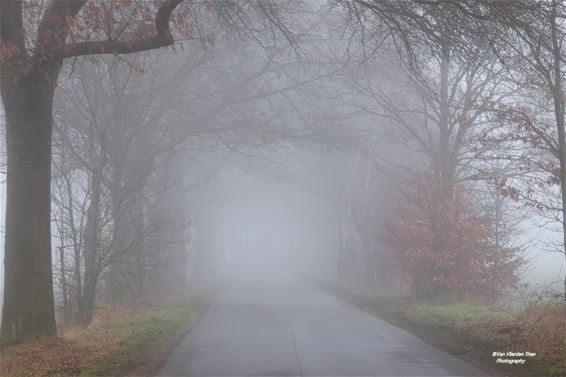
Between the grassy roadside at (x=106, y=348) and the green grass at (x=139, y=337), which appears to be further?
the green grass at (x=139, y=337)

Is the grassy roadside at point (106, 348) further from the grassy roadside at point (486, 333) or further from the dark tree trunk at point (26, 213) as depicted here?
the grassy roadside at point (486, 333)

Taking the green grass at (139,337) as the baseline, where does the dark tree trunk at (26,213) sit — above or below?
above

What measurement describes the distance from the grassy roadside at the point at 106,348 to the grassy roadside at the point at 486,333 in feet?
17.7

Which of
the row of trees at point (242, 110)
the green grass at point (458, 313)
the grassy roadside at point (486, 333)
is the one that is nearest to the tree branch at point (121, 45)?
the row of trees at point (242, 110)

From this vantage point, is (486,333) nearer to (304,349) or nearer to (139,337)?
(304,349)

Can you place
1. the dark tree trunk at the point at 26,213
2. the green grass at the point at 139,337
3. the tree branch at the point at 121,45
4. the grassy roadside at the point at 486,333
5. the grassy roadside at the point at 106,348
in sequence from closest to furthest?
the grassy roadside at the point at 106,348 → the green grass at the point at 139,337 → the grassy roadside at the point at 486,333 → the tree branch at the point at 121,45 → the dark tree trunk at the point at 26,213

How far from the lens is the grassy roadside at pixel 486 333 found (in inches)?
436

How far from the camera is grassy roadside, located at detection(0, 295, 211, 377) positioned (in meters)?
10.4

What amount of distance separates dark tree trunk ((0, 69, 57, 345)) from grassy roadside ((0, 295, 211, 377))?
0.48m

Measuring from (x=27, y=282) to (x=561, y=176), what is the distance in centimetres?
1044

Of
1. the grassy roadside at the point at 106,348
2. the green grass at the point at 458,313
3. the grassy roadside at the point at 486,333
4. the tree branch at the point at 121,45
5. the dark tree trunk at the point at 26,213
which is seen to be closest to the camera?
the grassy roadside at the point at 106,348

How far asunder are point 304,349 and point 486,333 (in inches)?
140

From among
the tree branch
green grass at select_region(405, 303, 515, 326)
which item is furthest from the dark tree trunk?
green grass at select_region(405, 303, 515, 326)

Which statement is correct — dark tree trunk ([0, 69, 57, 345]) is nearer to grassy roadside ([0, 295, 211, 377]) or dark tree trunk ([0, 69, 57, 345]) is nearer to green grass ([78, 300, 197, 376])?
grassy roadside ([0, 295, 211, 377])
